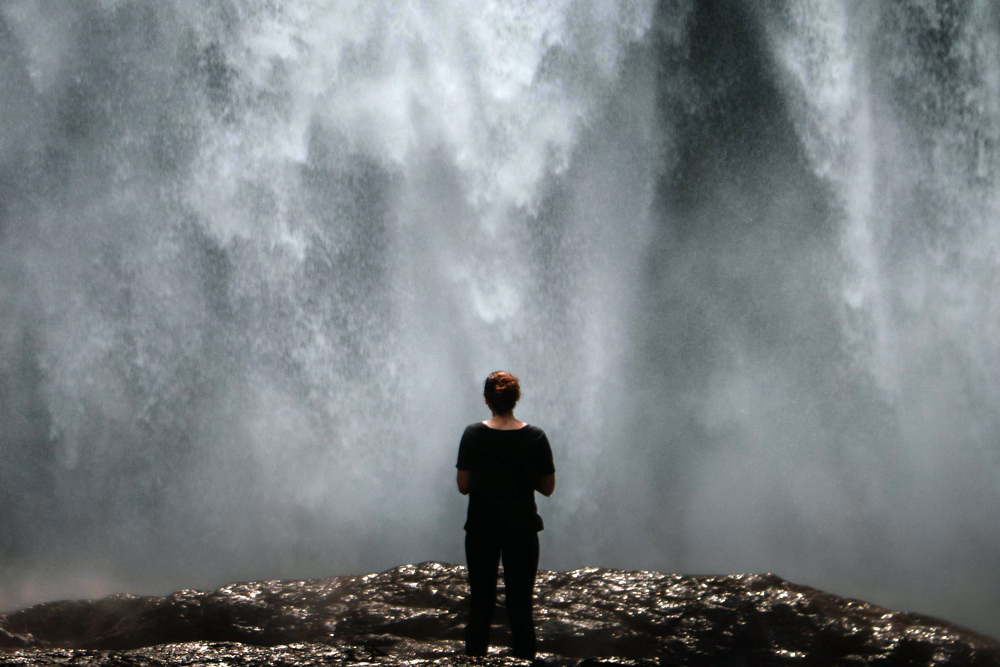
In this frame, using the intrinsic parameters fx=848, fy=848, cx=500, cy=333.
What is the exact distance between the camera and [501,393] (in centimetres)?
361

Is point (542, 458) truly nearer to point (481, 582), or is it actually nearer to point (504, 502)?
point (504, 502)

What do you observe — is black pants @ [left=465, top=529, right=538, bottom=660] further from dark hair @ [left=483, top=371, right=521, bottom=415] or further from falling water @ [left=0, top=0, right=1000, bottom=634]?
falling water @ [left=0, top=0, right=1000, bottom=634]

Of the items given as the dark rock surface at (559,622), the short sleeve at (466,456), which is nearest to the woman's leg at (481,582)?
the short sleeve at (466,456)

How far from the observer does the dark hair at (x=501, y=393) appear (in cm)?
361

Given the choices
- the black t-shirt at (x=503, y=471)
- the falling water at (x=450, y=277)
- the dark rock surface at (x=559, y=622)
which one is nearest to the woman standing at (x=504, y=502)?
the black t-shirt at (x=503, y=471)

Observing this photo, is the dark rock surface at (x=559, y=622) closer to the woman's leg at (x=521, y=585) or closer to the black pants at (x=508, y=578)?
the black pants at (x=508, y=578)

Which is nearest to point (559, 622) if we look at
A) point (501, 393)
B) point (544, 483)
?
point (544, 483)

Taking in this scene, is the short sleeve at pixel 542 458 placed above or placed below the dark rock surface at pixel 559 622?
above

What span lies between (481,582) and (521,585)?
0.57ft

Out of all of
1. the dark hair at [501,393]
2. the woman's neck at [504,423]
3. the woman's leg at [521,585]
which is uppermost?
the dark hair at [501,393]

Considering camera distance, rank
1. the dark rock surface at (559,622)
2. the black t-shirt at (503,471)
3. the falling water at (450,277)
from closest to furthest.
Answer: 1. the black t-shirt at (503,471)
2. the dark rock surface at (559,622)
3. the falling water at (450,277)

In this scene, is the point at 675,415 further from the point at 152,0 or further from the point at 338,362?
the point at 152,0

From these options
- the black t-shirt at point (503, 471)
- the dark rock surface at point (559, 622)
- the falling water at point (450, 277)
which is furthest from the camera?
the falling water at point (450, 277)

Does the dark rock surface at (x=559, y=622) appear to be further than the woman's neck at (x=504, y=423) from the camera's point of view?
Yes
